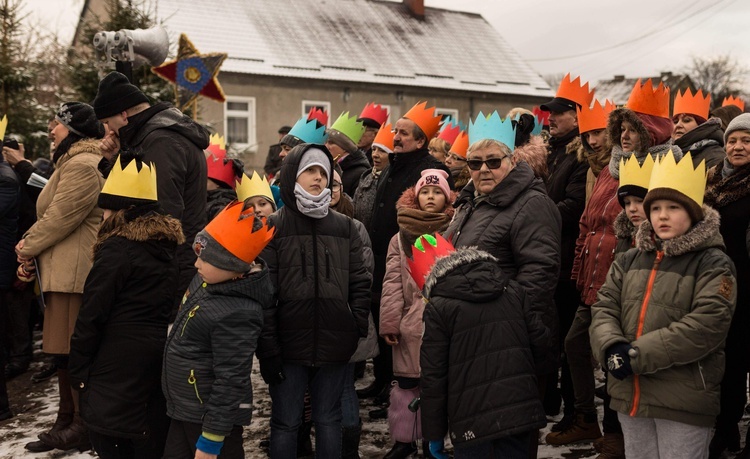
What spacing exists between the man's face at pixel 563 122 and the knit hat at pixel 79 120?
359cm

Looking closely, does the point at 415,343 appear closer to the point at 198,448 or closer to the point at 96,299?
the point at 198,448

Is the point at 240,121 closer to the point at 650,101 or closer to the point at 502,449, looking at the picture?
the point at 650,101

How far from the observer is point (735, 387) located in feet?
15.0

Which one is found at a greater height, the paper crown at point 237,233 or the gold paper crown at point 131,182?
the gold paper crown at point 131,182

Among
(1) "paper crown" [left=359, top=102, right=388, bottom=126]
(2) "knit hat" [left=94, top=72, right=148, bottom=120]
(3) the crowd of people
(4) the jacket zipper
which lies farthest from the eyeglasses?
(1) "paper crown" [left=359, top=102, right=388, bottom=126]

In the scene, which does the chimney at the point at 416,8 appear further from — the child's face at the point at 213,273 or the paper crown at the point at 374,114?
the child's face at the point at 213,273

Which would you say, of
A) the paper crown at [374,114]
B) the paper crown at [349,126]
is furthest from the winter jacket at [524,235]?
the paper crown at [374,114]

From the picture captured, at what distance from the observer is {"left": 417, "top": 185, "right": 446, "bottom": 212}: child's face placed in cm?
505

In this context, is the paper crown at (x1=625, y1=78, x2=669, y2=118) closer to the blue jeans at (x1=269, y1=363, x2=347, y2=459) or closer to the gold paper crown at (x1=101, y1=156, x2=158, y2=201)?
the blue jeans at (x1=269, y1=363, x2=347, y2=459)

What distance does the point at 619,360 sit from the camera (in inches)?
140

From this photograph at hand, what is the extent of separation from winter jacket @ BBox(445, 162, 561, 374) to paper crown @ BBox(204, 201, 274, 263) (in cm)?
117

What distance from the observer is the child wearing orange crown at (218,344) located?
3.51 metres

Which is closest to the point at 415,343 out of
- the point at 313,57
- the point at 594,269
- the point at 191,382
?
the point at 594,269

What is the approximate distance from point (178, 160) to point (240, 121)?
61.4 ft
